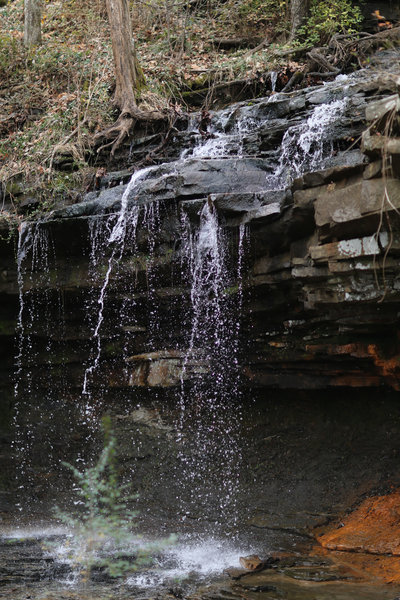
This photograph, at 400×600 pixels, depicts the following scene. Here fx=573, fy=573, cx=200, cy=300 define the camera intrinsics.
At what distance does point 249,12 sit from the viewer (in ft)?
45.5

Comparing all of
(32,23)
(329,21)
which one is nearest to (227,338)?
(329,21)

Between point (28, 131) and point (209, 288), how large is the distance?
5840 mm

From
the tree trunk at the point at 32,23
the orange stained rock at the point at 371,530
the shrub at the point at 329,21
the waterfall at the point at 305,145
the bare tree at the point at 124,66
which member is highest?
the tree trunk at the point at 32,23

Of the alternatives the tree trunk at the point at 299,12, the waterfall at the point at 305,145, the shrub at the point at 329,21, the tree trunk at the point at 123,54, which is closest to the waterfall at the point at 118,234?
the waterfall at the point at 305,145

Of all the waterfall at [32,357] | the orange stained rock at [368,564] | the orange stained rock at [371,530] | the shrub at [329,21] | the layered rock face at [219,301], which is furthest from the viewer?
the shrub at [329,21]

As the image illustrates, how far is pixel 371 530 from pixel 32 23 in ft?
43.8

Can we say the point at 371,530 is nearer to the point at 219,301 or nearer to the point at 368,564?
the point at 368,564

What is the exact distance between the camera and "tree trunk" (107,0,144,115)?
11.1m

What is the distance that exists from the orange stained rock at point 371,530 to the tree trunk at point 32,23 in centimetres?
1250

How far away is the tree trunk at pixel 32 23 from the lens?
1379 cm

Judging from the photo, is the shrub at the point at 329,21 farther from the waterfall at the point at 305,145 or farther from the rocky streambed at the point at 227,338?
the waterfall at the point at 305,145

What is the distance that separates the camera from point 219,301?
7914mm

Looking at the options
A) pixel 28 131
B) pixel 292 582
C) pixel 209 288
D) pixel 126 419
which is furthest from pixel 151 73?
pixel 292 582

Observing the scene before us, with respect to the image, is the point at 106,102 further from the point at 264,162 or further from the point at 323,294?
the point at 323,294
